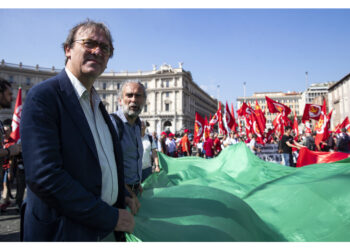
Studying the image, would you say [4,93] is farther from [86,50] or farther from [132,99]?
[86,50]

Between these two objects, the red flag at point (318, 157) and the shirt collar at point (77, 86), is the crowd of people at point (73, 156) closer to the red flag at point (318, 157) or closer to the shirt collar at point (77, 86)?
the shirt collar at point (77, 86)

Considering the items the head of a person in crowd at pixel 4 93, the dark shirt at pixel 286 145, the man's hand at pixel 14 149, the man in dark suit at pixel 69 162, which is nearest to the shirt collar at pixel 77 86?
the man in dark suit at pixel 69 162

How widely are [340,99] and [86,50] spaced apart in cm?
5365

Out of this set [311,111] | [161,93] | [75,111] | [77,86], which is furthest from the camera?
[161,93]

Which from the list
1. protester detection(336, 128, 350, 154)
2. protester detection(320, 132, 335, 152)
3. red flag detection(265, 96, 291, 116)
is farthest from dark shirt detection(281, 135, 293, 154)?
red flag detection(265, 96, 291, 116)

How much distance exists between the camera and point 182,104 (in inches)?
2707

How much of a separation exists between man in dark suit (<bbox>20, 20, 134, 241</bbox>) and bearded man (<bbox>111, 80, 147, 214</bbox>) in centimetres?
116

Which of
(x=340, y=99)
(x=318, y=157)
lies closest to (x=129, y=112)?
(x=318, y=157)

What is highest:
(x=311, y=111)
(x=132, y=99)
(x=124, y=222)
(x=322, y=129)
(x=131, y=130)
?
(x=311, y=111)

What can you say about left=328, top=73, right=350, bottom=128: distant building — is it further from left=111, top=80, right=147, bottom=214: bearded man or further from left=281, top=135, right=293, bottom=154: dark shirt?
left=111, top=80, right=147, bottom=214: bearded man

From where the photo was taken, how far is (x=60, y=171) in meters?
0.99

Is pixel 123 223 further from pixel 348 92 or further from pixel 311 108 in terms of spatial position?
pixel 348 92

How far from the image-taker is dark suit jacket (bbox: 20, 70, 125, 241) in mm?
982

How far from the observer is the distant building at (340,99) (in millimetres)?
41219
